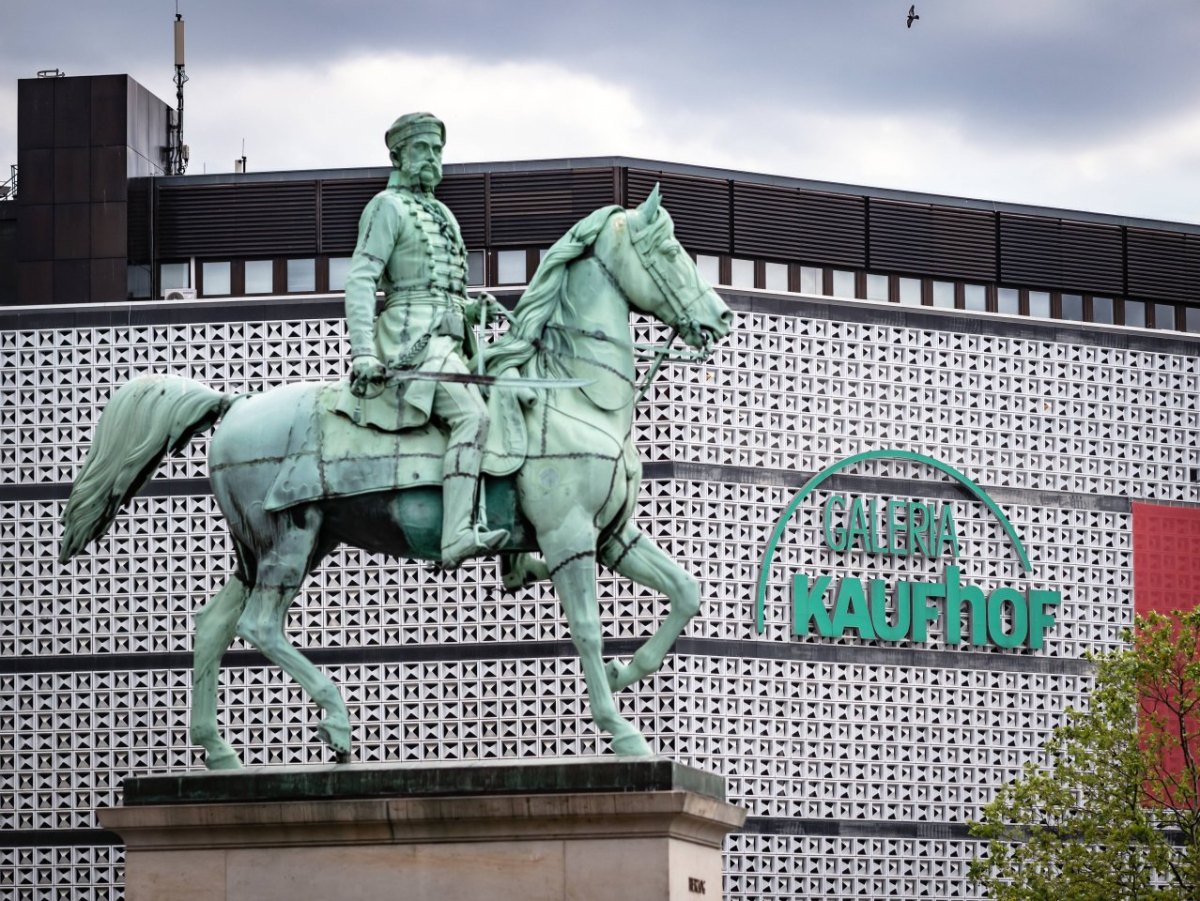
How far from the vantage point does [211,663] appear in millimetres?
22641

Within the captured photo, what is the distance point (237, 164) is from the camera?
192 ft

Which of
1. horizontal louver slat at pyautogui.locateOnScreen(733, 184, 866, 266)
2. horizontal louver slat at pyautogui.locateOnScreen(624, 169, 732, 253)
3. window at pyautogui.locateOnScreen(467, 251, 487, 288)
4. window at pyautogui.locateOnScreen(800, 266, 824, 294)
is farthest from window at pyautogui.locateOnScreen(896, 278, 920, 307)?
window at pyautogui.locateOnScreen(467, 251, 487, 288)

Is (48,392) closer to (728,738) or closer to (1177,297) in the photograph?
(728,738)

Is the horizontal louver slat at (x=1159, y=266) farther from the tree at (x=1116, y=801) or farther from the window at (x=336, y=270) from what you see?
the window at (x=336, y=270)

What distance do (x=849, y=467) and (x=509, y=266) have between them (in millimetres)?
7541

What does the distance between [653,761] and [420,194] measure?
5.50 metres

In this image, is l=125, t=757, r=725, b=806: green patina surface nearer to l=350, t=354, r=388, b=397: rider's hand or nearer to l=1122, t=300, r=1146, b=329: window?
l=350, t=354, r=388, b=397: rider's hand

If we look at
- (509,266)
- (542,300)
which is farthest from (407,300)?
(509,266)

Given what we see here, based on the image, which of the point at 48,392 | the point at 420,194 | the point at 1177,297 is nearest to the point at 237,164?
the point at 48,392

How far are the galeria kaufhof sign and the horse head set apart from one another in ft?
90.2

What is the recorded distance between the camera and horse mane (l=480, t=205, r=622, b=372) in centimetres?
2208

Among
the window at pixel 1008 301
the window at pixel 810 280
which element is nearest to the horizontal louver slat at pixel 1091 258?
the window at pixel 1008 301

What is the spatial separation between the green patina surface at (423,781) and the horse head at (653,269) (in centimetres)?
372

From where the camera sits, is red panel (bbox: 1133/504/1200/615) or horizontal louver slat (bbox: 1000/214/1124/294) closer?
A: red panel (bbox: 1133/504/1200/615)
